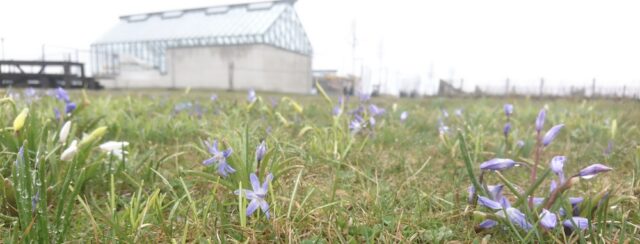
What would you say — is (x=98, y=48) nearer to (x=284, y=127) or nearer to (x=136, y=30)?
(x=136, y=30)

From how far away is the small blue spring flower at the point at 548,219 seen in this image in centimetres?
104

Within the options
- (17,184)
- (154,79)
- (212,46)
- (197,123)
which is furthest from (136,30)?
(17,184)

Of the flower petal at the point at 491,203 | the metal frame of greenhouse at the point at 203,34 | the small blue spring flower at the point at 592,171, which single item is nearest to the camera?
the small blue spring flower at the point at 592,171

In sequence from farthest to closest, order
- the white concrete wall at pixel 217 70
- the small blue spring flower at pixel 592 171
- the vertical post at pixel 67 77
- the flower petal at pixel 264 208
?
the white concrete wall at pixel 217 70 < the vertical post at pixel 67 77 < the flower petal at pixel 264 208 < the small blue spring flower at pixel 592 171

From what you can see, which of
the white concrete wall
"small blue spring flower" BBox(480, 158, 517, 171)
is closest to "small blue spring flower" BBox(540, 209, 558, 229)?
"small blue spring flower" BBox(480, 158, 517, 171)

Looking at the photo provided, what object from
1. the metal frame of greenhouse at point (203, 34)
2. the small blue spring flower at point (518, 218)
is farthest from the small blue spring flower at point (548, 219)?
the metal frame of greenhouse at point (203, 34)

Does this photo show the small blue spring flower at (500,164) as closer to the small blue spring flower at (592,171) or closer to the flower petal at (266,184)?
the small blue spring flower at (592,171)

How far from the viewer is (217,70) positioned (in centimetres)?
2589

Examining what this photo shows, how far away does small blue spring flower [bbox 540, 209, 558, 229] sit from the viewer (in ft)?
3.41

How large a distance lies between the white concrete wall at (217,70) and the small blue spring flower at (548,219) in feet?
78.0

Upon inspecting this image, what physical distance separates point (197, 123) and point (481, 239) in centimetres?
255

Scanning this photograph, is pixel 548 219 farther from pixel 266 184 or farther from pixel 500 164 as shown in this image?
pixel 266 184

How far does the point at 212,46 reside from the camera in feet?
85.5

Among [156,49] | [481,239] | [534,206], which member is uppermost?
[156,49]
